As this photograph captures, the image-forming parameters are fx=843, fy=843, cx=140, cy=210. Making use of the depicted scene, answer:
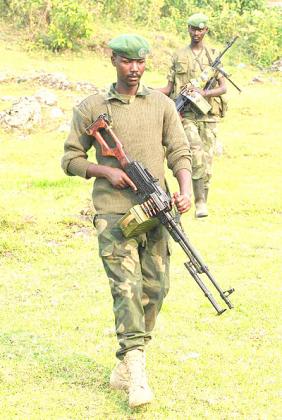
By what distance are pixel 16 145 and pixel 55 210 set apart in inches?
186

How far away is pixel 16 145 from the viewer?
1449cm

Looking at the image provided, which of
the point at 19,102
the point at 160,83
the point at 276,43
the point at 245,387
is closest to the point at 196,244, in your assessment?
the point at 245,387

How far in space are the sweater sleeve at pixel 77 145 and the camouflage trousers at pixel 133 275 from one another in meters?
0.31

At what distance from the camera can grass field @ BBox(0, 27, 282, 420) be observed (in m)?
4.89

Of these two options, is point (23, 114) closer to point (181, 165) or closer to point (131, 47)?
point (181, 165)

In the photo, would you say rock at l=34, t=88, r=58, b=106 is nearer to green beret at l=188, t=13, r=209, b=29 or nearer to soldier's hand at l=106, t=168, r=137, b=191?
green beret at l=188, t=13, r=209, b=29

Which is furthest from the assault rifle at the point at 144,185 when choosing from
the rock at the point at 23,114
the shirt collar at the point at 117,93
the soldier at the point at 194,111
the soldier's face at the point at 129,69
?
the rock at the point at 23,114

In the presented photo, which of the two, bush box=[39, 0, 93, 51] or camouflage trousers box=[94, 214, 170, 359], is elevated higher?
camouflage trousers box=[94, 214, 170, 359]

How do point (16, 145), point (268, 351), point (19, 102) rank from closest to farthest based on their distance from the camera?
point (268, 351)
point (16, 145)
point (19, 102)

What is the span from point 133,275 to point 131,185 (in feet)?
1.67

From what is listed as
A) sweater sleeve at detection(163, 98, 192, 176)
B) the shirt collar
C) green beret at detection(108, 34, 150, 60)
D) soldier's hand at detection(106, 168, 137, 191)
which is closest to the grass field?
soldier's hand at detection(106, 168, 137, 191)

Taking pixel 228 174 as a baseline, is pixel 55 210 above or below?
above

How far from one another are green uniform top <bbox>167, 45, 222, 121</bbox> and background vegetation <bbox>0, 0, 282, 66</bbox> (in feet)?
45.3

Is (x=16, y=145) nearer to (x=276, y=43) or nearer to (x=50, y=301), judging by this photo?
(x=50, y=301)
